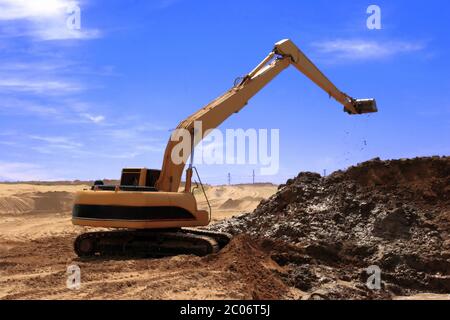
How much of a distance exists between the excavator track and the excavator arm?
1.08m

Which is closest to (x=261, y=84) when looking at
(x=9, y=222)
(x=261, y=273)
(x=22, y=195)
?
(x=261, y=273)

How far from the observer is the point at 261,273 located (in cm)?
873

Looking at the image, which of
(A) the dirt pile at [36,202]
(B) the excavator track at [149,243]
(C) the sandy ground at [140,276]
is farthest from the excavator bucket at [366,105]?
(A) the dirt pile at [36,202]

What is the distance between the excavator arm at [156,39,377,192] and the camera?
11.7m

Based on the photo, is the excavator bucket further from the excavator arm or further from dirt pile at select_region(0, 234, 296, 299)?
dirt pile at select_region(0, 234, 296, 299)

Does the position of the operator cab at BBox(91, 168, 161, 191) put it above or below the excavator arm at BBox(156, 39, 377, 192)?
below

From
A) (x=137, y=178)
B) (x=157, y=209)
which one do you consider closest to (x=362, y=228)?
(x=157, y=209)

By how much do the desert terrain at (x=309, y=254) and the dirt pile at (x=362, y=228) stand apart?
0.02 metres

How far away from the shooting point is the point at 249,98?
13016 millimetres

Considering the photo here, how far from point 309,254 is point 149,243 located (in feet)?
11.5

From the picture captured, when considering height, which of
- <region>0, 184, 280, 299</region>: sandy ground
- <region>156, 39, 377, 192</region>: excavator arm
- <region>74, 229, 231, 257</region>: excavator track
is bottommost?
<region>0, 184, 280, 299</region>: sandy ground

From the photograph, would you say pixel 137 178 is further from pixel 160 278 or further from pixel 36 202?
pixel 36 202

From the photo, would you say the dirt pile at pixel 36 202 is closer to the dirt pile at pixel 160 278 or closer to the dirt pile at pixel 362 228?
the dirt pile at pixel 362 228

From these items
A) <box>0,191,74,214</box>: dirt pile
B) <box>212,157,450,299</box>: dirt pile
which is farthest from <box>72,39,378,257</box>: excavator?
<box>0,191,74,214</box>: dirt pile
